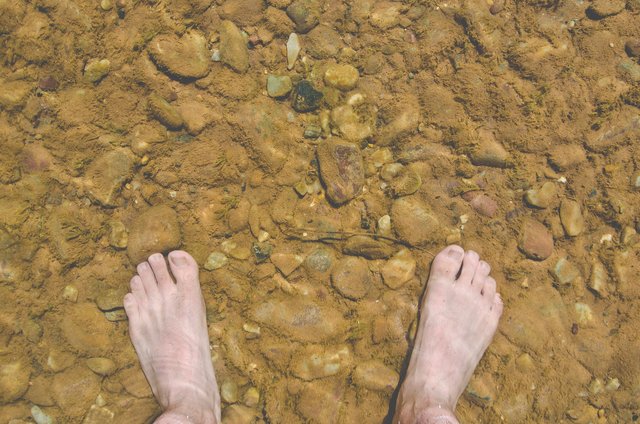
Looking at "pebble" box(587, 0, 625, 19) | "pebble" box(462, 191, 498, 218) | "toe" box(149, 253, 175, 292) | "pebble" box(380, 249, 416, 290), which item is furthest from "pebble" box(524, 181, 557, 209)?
"toe" box(149, 253, 175, 292)

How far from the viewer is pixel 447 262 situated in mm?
2219

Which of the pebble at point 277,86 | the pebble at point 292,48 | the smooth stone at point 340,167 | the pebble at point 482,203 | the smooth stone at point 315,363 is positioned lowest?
the smooth stone at point 315,363

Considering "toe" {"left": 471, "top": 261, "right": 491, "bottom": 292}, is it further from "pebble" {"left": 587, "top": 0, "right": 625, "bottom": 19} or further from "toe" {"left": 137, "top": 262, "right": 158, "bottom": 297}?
"toe" {"left": 137, "top": 262, "right": 158, "bottom": 297}

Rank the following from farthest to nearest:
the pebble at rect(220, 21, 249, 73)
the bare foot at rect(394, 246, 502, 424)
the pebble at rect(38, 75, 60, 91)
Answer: the bare foot at rect(394, 246, 502, 424) < the pebble at rect(220, 21, 249, 73) < the pebble at rect(38, 75, 60, 91)

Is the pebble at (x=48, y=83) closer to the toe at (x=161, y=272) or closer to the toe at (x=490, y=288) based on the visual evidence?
the toe at (x=161, y=272)

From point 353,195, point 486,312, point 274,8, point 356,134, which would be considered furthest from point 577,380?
point 274,8

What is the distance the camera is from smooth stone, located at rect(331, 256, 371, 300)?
216 centimetres

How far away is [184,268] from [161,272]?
0.42 ft

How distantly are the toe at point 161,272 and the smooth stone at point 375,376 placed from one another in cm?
96

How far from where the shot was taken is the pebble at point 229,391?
217 cm

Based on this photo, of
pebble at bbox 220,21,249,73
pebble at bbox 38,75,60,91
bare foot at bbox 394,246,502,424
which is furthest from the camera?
bare foot at bbox 394,246,502,424

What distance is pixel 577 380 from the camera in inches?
85.4

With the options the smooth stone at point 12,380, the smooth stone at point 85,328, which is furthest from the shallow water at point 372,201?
the smooth stone at point 12,380

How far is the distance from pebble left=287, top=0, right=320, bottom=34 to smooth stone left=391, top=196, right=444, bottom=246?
2.99ft
